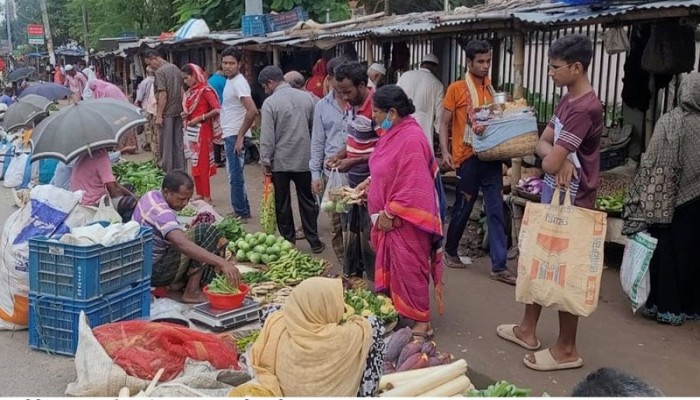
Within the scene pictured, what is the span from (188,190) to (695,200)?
365 cm

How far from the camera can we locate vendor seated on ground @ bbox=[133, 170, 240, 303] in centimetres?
504

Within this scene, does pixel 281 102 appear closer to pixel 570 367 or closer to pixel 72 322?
pixel 72 322

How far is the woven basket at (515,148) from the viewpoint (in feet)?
19.1

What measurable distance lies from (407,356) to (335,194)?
88.3 inches

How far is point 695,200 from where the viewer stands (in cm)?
504

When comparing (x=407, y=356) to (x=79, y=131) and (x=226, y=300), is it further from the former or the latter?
(x=79, y=131)

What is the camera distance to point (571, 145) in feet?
13.9

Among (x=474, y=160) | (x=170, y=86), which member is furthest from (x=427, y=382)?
(x=170, y=86)

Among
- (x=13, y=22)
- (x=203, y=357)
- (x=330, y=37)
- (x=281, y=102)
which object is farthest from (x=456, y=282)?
(x=13, y=22)

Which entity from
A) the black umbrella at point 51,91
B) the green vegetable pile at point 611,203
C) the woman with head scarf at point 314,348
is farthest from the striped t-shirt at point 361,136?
the black umbrella at point 51,91

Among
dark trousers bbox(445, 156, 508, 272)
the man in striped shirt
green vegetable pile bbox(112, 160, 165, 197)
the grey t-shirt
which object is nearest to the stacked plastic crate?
the man in striped shirt

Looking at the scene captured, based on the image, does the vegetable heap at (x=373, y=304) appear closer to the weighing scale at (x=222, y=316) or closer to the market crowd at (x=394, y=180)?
the market crowd at (x=394, y=180)

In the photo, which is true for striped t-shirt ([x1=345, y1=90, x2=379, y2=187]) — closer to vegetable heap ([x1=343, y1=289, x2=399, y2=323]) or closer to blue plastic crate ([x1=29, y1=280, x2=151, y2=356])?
vegetable heap ([x1=343, y1=289, x2=399, y2=323])

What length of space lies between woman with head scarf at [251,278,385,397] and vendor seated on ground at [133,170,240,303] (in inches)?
70.0
